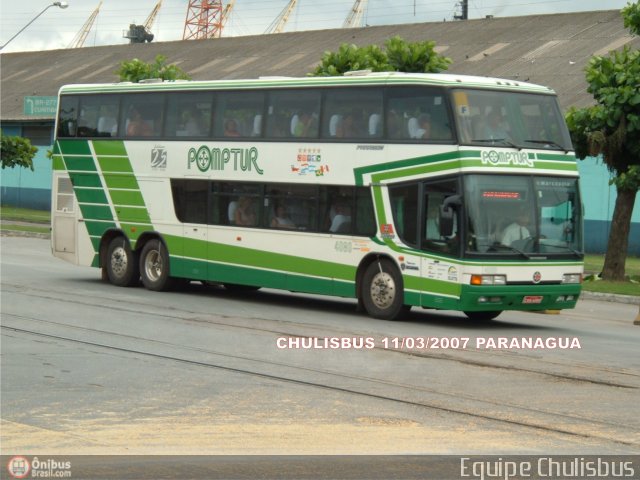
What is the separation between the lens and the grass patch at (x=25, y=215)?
175 ft

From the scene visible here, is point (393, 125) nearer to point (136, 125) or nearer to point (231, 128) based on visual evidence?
point (231, 128)

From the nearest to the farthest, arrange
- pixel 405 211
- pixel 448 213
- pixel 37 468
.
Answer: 1. pixel 37 468
2. pixel 448 213
3. pixel 405 211

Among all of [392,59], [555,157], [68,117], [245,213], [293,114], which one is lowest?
[245,213]

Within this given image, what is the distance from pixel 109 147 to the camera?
79.2 ft

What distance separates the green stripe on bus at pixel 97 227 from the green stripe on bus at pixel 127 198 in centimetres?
47

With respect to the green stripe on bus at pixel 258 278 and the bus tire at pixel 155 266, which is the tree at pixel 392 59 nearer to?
the bus tire at pixel 155 266

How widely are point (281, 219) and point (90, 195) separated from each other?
5449 millimetres

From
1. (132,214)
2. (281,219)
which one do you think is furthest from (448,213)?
(132,214)

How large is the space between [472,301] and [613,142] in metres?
11.3

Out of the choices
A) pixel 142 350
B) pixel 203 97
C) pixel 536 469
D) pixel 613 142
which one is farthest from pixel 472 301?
pixel 613 142

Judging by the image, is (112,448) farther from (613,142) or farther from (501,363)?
(613,142)

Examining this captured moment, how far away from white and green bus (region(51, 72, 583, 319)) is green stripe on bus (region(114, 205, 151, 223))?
0.03m

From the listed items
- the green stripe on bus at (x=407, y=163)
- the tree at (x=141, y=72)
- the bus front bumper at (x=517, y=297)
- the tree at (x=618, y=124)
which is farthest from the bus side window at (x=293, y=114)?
the tree at (x=141, y=72)

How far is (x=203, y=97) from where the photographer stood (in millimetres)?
22297
